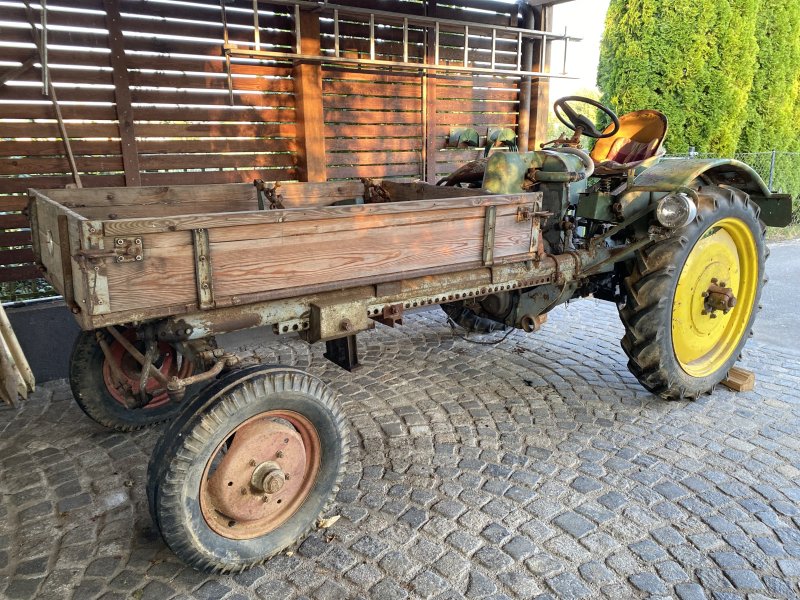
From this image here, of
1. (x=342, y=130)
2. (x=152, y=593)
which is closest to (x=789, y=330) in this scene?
(x=342, y=130)

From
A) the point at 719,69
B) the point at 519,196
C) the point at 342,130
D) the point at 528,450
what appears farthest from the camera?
the point at 719,69

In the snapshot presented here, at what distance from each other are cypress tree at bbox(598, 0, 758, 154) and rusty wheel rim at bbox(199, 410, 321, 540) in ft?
26.8

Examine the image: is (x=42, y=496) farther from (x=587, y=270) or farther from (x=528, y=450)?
(x=587, y=270)

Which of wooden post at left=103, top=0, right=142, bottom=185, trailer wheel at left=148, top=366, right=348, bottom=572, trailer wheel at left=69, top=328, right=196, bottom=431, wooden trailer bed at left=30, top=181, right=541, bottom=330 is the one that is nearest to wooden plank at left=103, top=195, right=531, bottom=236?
wooden trailer bed at left=30, top=181, right=541, bottom=330

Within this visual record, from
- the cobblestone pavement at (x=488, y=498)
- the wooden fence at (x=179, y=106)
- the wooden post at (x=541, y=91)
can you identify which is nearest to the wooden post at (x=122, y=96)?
the wooden fence at (x=179, y=106)

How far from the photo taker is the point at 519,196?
2801 mm

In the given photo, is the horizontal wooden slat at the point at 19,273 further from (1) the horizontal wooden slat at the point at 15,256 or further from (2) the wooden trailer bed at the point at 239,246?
(2) the wooden trailer bed at the point at 239,246

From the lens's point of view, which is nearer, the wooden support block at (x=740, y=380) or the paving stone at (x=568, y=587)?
the paving stone at (x=568, y=587)

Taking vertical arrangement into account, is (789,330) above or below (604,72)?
below

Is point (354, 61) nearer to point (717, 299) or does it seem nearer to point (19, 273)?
point (19, 273)

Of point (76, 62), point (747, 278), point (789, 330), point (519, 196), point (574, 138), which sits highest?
point (76, 62)

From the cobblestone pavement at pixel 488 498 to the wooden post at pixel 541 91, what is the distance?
4.06 m

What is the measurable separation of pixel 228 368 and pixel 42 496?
4.39 ft

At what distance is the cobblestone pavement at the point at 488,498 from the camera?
7.34 feet
